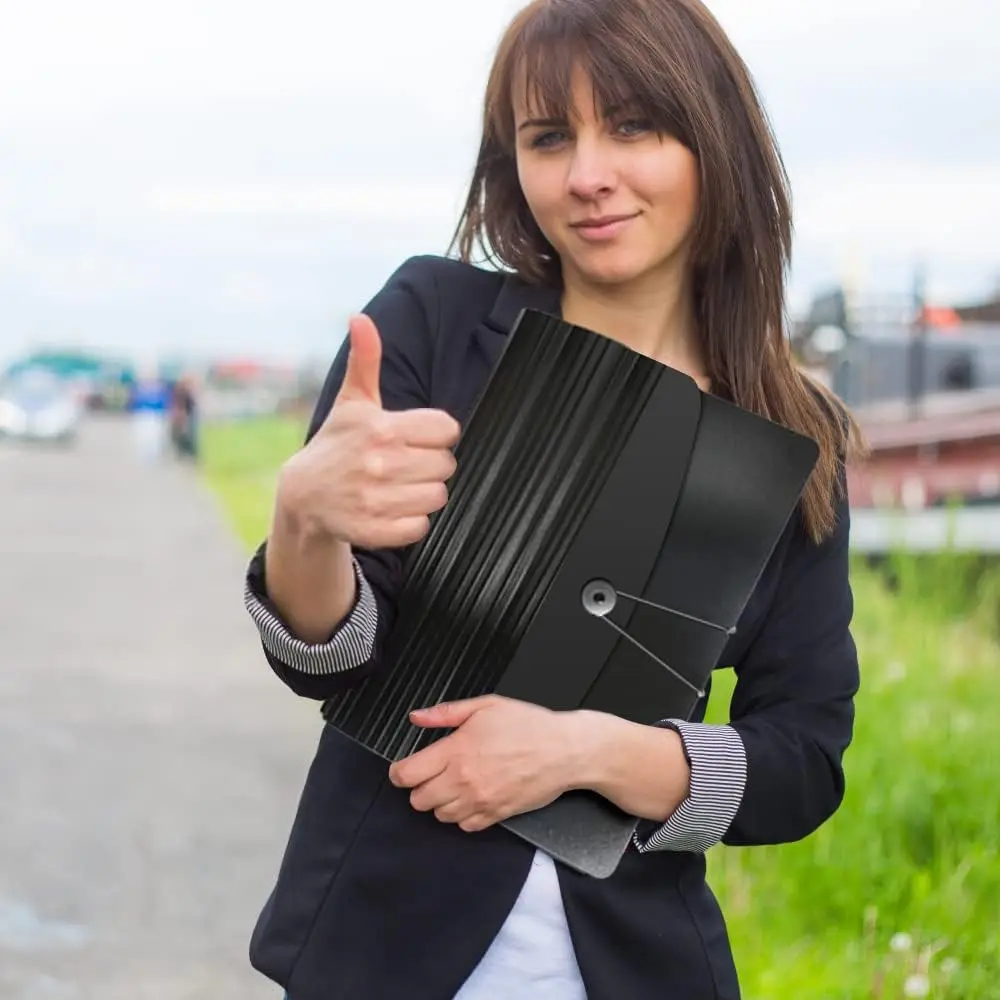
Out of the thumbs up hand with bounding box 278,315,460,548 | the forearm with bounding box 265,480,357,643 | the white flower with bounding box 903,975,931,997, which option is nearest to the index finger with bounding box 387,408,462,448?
the thumbs up hand with bounding box 278,315,460,548

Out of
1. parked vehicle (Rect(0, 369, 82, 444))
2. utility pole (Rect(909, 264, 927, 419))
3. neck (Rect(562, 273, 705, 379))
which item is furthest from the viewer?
parked vehicle (Rect(0, 369, 82, 444))

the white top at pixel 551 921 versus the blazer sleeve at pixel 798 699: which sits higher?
the blazer sleeve at pixel 798 699

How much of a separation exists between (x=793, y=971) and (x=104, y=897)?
2.00 metres

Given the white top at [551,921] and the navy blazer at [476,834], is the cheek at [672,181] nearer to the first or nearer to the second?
the navy blazer at [476,834]

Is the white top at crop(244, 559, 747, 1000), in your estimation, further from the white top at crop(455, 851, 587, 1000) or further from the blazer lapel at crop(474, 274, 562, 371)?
the blazer lapel at crop(474, 274, 562, 371)

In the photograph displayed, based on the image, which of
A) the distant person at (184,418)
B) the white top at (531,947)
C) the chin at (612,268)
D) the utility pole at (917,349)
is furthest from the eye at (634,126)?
the distant person at (184,418)

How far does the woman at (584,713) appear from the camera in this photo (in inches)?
58.2

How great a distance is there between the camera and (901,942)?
3094 mm

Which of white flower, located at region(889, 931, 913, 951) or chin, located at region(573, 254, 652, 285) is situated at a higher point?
chin, located at region(573, 254, 652, 285)

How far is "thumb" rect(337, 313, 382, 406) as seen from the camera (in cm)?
132

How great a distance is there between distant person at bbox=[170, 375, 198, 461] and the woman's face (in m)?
23.5

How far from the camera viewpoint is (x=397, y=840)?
5.09 feet

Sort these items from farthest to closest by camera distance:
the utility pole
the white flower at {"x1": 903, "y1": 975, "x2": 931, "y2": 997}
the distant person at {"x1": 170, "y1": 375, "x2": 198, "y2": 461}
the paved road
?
the distant person at {"x1": 170, "y1": 375, "x2": 198, "y2": 461} → the utility pole → the paved road → the white flower at {"x1": 903, "y1": 975, "x2": 931, "y2": 997}

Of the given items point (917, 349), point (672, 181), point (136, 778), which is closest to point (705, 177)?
point (672, 181)
